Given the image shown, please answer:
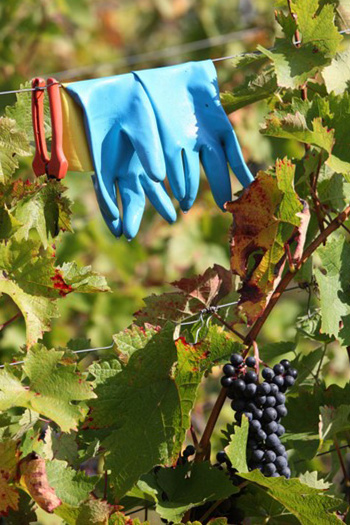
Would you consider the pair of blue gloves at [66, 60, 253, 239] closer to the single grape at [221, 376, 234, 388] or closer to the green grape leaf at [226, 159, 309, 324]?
the green grape leaf at [226, 159, 309, 324]

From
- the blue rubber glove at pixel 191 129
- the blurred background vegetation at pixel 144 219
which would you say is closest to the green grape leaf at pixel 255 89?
the blue rubber glove at pixel 191 129

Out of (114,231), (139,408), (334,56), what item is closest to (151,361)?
(139,408)

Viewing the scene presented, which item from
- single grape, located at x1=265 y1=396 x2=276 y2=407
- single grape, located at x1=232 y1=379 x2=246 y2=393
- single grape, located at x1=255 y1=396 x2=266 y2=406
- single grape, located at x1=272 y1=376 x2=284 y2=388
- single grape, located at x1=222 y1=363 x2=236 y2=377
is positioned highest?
single grape, located at x1=222 y1=363 x2=236 y2=377

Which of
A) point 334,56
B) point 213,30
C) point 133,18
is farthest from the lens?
point 133,18

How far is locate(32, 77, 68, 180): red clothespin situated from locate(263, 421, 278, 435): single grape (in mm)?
422

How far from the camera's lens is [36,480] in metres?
1.14

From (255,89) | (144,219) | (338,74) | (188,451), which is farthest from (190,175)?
(144,219)

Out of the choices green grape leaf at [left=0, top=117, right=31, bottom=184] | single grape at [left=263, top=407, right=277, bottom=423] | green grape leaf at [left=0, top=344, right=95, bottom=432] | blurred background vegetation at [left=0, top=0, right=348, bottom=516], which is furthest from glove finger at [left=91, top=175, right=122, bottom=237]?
blurred background vegetation at [left=0, top=0, right=348, bottom=516]

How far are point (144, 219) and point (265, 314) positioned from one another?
7.63ft

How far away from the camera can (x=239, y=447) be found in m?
1.19

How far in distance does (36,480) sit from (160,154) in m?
0.45

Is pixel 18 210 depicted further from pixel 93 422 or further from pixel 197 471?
pixel 197 471

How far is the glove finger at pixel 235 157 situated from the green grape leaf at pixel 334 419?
34 cm

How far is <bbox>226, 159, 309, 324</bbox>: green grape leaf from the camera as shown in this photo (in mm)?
1242
